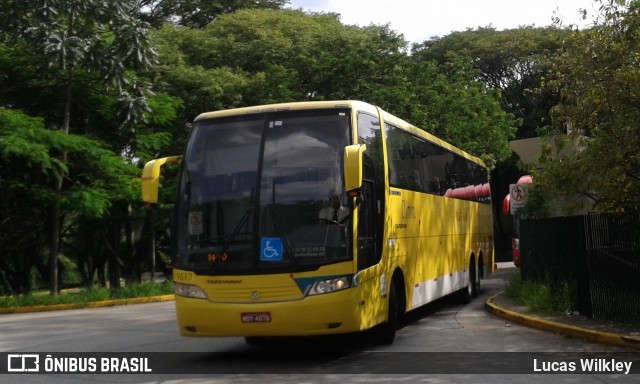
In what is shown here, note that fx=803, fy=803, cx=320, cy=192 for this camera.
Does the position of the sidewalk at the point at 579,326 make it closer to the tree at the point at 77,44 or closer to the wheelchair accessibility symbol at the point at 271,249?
the wheelchair accessibility symbol at the point at 271,249

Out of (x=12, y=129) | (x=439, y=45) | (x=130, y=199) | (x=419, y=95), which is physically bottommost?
(x=130, y=199)

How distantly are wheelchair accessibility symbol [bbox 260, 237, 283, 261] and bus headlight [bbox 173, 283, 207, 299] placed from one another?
0.94 m

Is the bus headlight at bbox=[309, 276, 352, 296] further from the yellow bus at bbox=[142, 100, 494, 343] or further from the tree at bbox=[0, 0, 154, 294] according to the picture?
the tree at bbox=[0, 0, 154, 294]

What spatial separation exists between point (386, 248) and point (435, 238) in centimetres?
416

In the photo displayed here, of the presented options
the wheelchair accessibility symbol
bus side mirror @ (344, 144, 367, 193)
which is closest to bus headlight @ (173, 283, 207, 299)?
the wheelchair accessibility symbol

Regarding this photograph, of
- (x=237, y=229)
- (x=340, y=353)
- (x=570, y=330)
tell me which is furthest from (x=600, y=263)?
(x=237, y=229)

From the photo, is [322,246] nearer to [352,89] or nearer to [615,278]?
[615,278]

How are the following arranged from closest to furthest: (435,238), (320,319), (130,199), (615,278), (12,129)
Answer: (320,319) → (615,278) → (435,238) → (12,129) → (130,199)

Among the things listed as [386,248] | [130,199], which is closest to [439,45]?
[130,199]

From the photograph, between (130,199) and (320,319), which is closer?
(320,319)

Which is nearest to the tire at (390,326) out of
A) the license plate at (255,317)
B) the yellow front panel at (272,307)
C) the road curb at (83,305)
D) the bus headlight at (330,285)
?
the yellow front panel at (272,307)

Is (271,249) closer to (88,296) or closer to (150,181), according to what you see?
(150,181)

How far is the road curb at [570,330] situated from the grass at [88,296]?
12.7m

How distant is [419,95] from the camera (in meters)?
30.9
